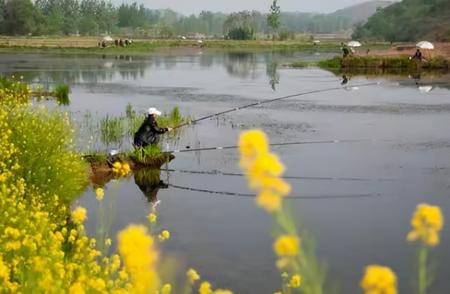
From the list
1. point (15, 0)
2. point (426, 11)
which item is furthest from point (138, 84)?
point (15, 0)

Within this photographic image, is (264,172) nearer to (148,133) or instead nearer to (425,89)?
(148,133)

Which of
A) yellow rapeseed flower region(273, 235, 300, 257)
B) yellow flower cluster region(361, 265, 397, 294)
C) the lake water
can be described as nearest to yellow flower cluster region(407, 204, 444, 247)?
yellow flower cluster region(361, 265, 397, 294)

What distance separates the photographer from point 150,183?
43.2 feet

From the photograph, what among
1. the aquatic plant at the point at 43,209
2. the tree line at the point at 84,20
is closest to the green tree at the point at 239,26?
the tree line at the point at 84,20

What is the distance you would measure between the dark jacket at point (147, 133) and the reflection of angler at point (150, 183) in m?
0.63

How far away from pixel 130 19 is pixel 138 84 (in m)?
151

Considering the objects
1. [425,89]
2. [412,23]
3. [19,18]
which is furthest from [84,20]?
[425,89]

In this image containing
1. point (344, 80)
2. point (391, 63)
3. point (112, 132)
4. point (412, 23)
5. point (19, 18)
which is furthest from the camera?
point (19, 18)

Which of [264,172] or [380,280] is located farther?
[380,280]

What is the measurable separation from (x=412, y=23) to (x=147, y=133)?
9045cm

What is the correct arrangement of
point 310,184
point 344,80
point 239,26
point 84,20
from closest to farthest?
point 310,184
point 344,80
point 239,26
point 84,20

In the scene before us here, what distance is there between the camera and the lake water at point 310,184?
8.95 m

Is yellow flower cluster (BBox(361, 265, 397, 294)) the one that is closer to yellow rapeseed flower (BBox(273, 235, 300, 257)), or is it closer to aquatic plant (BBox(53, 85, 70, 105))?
yellow rapeseed flower (BBox(273, 235, 300, 257))

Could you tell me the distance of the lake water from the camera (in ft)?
29.3
